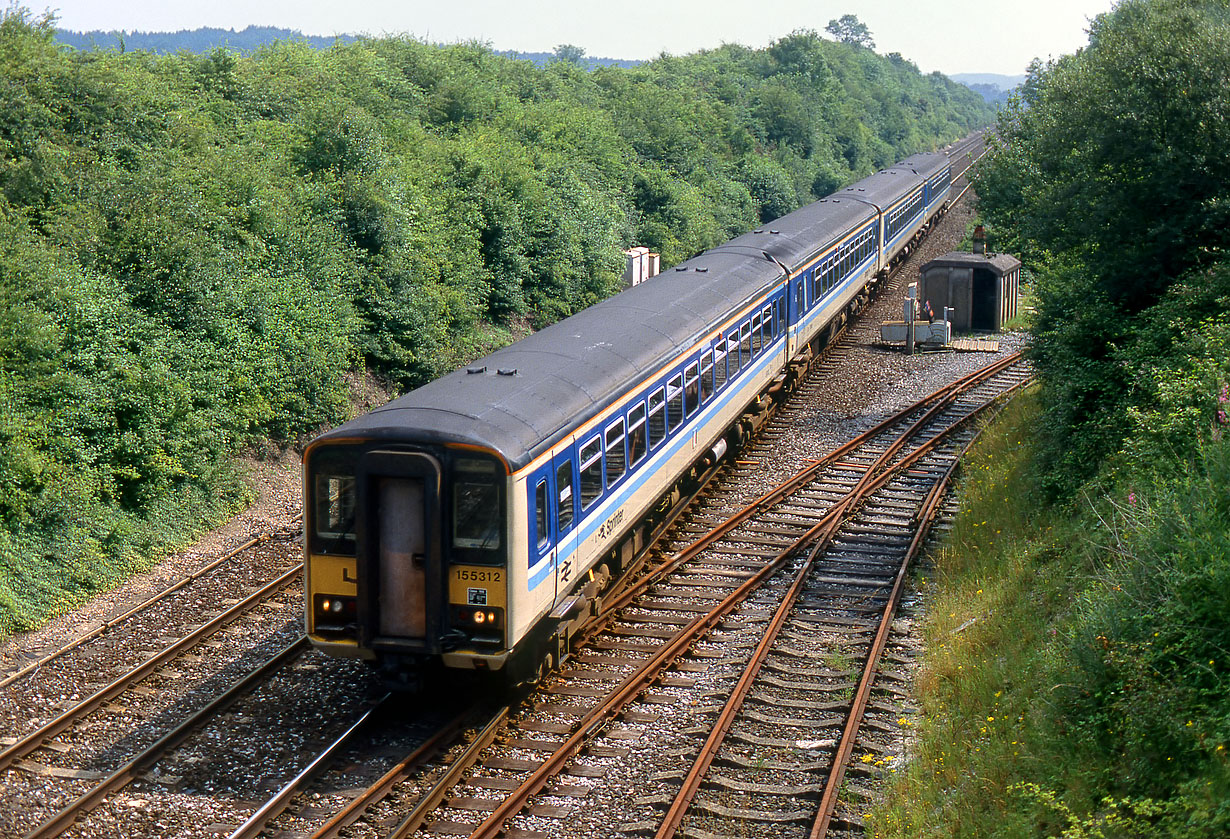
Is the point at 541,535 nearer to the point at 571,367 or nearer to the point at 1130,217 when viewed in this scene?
the point at 571,367

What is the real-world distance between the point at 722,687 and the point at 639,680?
87 centimetres

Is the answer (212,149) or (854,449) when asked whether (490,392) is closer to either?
(854,449)

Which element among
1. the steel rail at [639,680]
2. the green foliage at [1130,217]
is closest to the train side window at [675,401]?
the steel rail at [639,680]

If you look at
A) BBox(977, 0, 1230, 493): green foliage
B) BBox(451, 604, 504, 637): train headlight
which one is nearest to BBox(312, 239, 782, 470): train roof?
BBox(451, 604, 504, 637): train headlight

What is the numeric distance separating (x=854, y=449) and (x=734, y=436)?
2.63 m

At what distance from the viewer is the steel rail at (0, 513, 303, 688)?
11.7 metres

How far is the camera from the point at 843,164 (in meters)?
70.4

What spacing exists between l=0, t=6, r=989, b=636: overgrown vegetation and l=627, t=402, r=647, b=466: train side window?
707 centimetres

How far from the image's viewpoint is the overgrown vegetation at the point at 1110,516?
7570mm

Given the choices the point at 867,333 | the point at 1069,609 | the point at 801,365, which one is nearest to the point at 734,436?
the point at 801,365

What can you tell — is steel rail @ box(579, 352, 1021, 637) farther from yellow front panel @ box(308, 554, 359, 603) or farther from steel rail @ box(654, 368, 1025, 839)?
yellow front panel @ box(308, 554, 359, 603)

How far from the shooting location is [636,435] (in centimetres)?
1334

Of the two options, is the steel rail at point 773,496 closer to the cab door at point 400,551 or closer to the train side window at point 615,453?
the train side window at point 615,453

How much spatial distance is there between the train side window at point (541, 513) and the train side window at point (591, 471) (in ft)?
3.44
